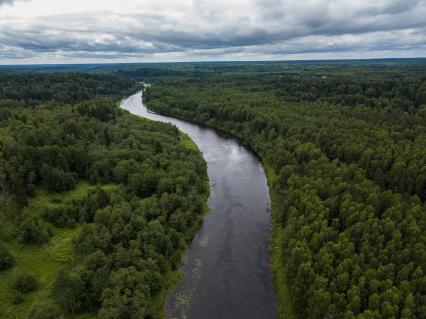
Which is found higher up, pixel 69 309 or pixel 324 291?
pixel 324 291

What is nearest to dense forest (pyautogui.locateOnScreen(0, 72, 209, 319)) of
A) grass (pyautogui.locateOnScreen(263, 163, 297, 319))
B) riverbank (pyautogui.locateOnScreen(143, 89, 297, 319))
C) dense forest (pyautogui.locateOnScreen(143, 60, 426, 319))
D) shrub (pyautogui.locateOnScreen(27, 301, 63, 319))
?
shrub (pyautogui.locateOnScreen(27, 301, 63, 319))

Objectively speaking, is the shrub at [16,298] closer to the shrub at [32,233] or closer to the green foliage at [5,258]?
the green foliage at [5,258]

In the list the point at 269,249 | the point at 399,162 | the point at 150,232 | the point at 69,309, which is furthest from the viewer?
the point at 399,162

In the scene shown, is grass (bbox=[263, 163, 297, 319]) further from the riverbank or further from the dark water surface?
the dark water surface

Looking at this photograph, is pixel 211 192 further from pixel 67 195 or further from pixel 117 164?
pixel 67 195

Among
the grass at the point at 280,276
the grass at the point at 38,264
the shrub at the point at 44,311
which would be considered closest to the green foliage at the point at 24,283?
the grass at the point at 38,264

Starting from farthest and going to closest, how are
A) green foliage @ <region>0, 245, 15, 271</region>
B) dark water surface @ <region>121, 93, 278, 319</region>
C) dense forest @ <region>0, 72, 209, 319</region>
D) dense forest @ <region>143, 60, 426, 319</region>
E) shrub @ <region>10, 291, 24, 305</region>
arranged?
green foliage @ <region>0, 245, 15, 271</region> → dark water surface @ <region>121, 93, 278, 319</region> → dense forest @ <region>0, 72, 209, 319</region> → shrub @ <region>10, 291, 24, 305</region> → dense forest @ <region>143, 60, 426, 319</region>

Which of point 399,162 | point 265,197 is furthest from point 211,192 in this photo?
point 399,162
